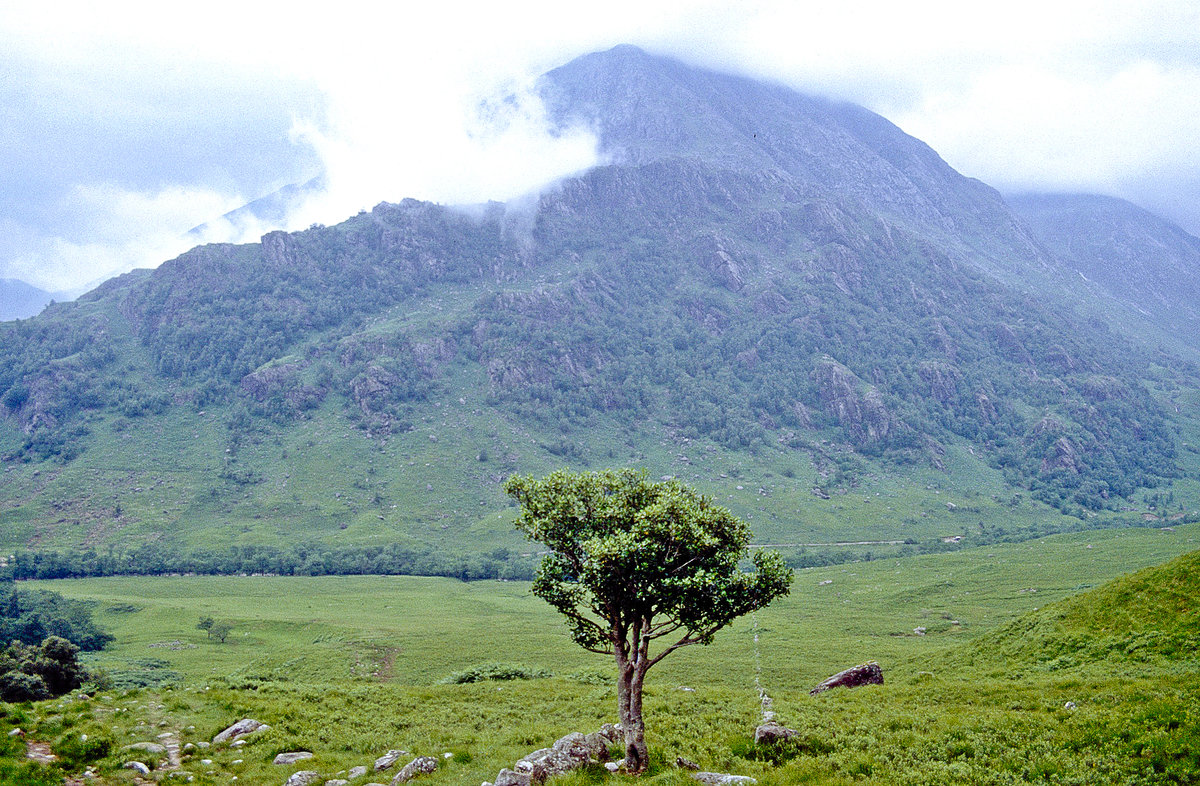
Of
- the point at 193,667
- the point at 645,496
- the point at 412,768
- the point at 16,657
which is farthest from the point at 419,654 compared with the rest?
the point at 645,496

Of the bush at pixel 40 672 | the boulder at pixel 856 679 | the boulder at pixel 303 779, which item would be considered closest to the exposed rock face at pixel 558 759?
the boulder at pixel 303 779

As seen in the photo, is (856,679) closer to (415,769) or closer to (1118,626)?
(1118,626)

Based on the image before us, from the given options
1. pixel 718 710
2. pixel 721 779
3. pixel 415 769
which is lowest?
pixel 718 710

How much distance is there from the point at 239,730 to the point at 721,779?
81.5ft

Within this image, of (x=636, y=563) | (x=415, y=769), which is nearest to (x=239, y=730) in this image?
(x=415, y=769)

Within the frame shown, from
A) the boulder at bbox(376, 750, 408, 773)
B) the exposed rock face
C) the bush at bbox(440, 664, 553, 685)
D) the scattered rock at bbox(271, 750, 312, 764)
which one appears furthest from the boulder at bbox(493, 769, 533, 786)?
the bush at bbox(440, 664, 553, 685)

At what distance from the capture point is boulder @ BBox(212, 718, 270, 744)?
30.9 metres

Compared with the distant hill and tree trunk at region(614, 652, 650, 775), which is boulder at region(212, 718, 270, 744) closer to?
tree trunk at region(614, 652, 650, 775)

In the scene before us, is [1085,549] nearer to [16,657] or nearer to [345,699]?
[345,699]

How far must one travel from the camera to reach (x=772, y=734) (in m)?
28.1

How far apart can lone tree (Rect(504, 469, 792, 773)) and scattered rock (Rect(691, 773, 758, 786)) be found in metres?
2.36

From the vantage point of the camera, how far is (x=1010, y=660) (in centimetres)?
4781

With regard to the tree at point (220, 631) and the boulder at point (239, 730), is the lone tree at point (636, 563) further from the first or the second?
the tree at point (220, 631)

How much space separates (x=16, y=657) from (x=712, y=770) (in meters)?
52.6
